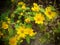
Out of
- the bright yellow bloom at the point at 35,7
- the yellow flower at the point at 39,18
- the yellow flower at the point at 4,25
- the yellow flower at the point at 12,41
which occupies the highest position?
the bright yellow bloom at the point at 35,7

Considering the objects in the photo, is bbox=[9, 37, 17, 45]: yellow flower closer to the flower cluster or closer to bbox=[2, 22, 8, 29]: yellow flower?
the flower cluster

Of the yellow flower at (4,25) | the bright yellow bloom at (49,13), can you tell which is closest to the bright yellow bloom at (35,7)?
the bright yellow bloom at (49,13)

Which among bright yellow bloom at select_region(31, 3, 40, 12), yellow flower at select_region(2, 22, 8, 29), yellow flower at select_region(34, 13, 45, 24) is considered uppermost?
bright yellow bloom at select_region(31, 3, 40, 12)

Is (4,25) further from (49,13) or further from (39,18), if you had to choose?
(49,13)

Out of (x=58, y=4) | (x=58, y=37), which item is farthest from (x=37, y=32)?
(x=58, y=4)

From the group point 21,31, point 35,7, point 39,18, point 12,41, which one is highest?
point 35,7

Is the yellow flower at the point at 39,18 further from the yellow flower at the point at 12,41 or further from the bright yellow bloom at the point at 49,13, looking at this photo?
the yellow flower at the point at 12,41

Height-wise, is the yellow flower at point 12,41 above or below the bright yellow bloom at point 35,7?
below

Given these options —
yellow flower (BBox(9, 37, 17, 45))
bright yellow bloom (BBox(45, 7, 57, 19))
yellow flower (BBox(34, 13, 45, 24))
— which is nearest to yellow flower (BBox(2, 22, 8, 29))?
yellow flower (BBox(9, 37, 17, 45))

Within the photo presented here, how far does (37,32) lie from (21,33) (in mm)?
191

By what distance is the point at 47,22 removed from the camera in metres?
2.33

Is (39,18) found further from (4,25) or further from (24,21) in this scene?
(4,25)

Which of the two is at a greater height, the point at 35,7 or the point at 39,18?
the point at 35,7

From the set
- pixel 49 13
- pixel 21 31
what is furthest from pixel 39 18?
pixel 21 31
